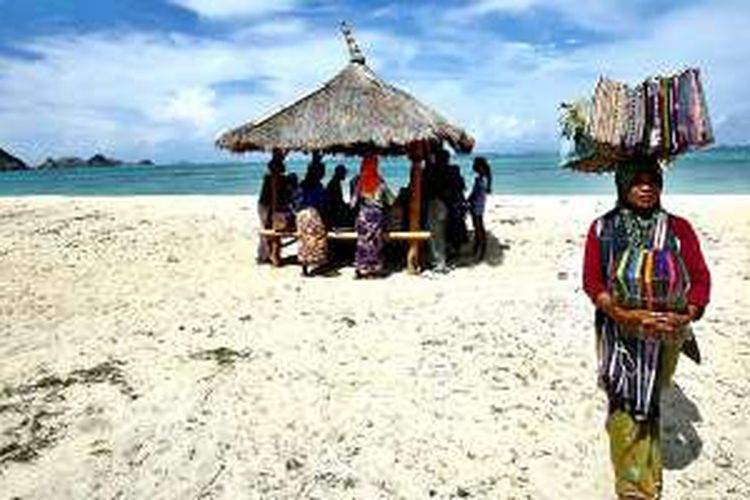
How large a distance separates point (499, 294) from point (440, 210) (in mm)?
2326

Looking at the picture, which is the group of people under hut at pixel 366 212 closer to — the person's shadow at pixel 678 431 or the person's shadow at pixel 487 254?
the person's shadow at pixel 487 254

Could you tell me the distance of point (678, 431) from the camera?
20.8 ft

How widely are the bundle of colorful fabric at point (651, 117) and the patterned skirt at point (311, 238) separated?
7874mm

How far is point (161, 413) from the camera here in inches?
270

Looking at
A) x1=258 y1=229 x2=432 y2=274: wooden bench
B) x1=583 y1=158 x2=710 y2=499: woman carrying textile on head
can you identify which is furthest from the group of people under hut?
x1=583 y1=158 x2=710 y2=499: woman carrying textile on head

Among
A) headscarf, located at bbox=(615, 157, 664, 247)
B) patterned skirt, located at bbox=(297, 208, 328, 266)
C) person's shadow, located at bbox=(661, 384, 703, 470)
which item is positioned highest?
headscarf, located at bbox=(615, 157, 664, 247)

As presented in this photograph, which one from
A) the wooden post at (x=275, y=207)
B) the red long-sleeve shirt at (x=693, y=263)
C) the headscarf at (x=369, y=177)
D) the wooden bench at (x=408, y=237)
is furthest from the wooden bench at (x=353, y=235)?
the red long-sleeve shirt at (x=693, y=263)

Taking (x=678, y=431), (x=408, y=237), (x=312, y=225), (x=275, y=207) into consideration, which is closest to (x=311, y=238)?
(x=312, y=225)

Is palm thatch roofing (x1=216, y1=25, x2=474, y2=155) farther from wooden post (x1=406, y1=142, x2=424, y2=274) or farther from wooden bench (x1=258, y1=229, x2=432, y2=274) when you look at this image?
wooden bench (x1=258, y1=229, x2=432, y2=274)

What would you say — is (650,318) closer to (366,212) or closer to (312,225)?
(366,212)

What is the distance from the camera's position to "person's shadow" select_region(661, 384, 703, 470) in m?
5.99

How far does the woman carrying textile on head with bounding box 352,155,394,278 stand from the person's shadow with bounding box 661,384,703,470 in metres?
5.71

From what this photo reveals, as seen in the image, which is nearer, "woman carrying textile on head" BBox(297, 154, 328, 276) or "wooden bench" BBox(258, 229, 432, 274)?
"wooden bench" BBox(258, 229, 432, 274)

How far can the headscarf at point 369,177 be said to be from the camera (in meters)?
12.0
